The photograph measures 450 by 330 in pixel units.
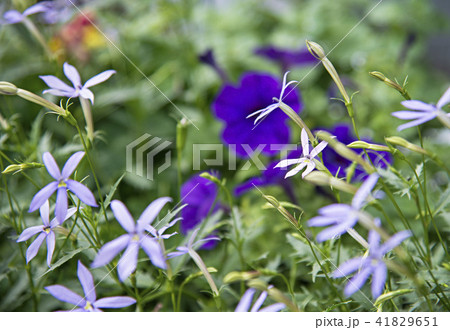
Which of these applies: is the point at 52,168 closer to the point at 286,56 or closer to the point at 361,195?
the point at 361,195

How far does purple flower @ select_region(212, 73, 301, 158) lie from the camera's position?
662 millimetres

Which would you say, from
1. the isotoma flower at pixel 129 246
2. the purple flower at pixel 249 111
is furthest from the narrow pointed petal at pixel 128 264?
the purple flower at pixel 249 111

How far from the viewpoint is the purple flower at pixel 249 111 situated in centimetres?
66

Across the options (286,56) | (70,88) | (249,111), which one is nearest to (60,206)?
(70,88)

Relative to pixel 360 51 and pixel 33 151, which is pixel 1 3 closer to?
pixel 33 151

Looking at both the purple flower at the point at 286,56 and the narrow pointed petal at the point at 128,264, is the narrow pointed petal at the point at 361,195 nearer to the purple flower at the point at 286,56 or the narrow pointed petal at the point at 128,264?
the narrow pointed petal at the point at 128,264

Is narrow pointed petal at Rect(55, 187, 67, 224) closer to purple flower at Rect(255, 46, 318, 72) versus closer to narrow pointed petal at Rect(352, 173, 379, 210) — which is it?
narrow pointed petal at Rect(352, 173, 379, 210)

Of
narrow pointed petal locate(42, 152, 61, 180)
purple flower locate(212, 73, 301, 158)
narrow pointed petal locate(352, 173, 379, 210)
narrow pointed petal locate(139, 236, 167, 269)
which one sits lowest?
narrow pointed petal locate(139, 236, 167, 269)

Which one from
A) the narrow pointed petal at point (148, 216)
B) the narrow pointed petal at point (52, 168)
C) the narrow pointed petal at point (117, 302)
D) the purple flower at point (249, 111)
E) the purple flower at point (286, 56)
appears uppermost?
the purple flower at point (286, 56)

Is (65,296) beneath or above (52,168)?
beneath

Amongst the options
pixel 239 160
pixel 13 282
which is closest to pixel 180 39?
pixel 239 160

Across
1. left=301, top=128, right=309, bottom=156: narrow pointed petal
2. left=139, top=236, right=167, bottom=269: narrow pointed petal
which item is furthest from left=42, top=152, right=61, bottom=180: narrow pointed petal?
left=301, top=128, right=309, bottom=156: narrow pointed petal

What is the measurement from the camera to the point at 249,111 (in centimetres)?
75

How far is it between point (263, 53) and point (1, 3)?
0.56 meters
